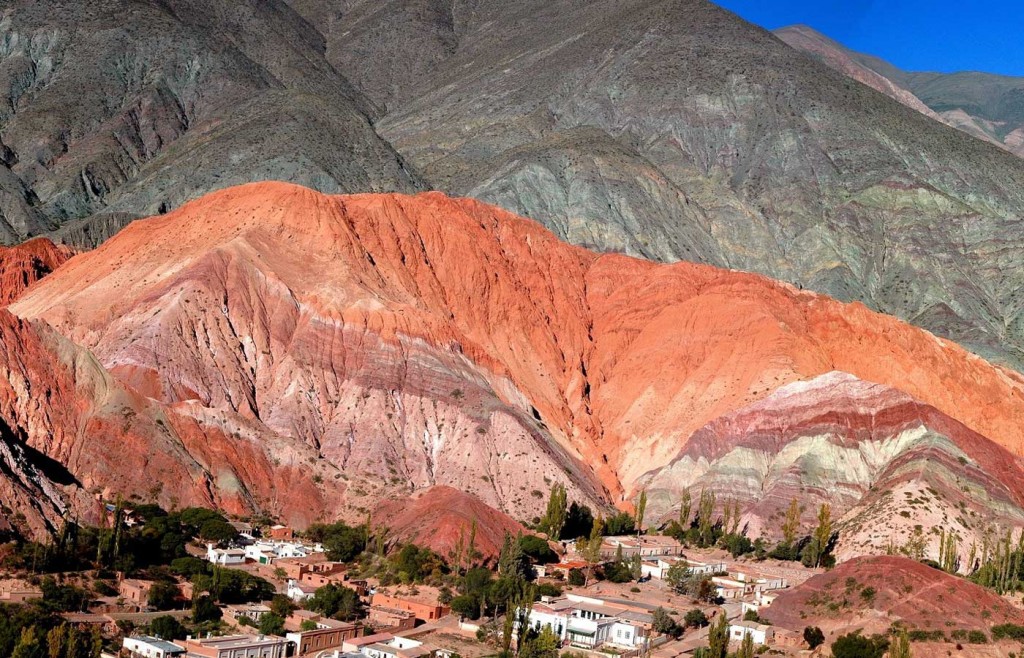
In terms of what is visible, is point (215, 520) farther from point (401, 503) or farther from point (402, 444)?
point (402, 444)

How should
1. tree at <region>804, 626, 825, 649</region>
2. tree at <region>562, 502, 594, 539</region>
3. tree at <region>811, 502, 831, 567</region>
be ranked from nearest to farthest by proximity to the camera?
tree at <region>804, 626, 825, 649</region> < tree at <region>811, 502, 831, 567</region> < tree at <region>562, 502, 594, 539</region>

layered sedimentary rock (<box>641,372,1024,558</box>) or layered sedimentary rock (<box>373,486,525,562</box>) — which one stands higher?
layered sedimentary rock (<box>641,372,1024,558</box>)

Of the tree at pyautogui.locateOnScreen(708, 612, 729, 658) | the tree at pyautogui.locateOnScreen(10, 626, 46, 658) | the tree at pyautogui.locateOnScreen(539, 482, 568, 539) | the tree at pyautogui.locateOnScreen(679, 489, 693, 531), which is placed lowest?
the tree at pyautogui.locateOnScreen(10, 626, 46, 658)

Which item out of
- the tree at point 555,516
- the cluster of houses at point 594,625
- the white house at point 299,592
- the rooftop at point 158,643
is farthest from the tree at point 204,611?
the tree at point 555,516

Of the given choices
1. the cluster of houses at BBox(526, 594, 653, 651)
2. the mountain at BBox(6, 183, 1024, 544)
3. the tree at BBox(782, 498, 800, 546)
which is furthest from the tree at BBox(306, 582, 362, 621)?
the tree at BBox(782, 498, 800, 546)

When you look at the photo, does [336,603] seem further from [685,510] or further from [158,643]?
[685,510]

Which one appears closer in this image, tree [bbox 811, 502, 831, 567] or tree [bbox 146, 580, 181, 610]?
tree [bbox 146, 580, 181, 610]

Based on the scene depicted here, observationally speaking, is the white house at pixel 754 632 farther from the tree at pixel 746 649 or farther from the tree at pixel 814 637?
the tree at pixel 746 649

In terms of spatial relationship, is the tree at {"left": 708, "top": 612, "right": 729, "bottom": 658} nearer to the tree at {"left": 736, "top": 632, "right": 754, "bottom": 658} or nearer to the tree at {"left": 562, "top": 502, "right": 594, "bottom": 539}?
the tree at {"left": 736, "top": 632, "right": 754, "bottom": 658}

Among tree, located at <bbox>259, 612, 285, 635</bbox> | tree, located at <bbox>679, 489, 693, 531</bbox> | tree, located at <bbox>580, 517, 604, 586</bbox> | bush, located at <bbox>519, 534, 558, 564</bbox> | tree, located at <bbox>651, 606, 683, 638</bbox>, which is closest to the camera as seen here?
tree, located at <bbox>259, 612, 285, 635</bbox>
